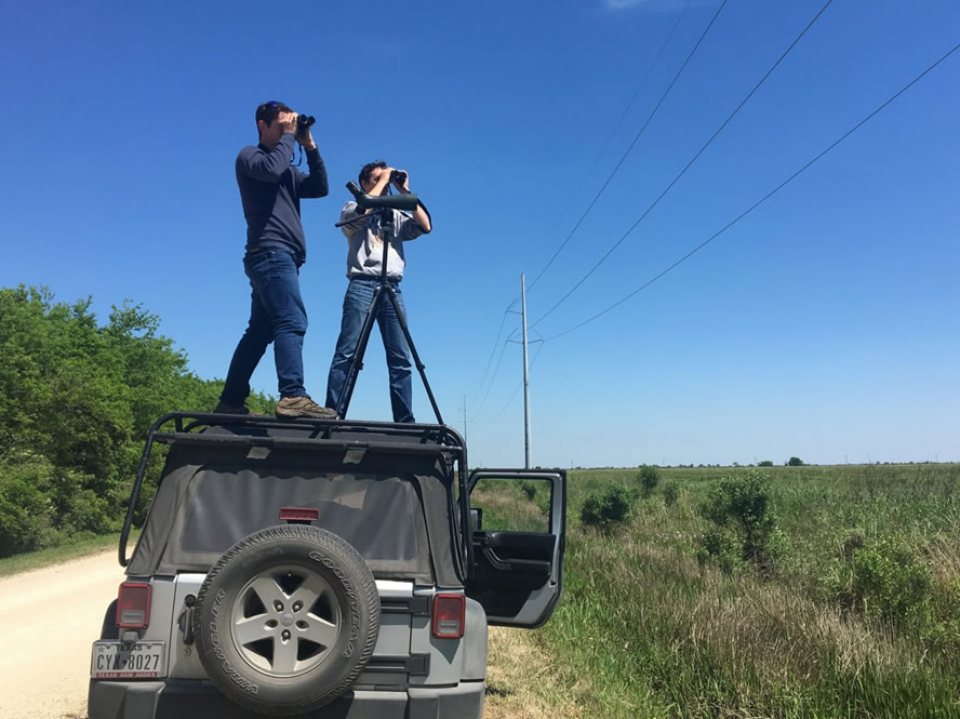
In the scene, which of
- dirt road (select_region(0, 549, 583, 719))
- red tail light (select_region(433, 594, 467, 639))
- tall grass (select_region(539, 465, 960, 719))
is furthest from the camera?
dirt road (select_region(0, 549, 583, 719))

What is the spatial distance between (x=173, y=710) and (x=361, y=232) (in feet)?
12.3

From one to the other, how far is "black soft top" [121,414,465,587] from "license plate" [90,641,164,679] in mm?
404

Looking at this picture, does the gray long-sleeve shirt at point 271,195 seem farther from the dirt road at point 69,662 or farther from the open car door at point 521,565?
the dirt road at point 69,662

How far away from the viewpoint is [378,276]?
5.78 meters

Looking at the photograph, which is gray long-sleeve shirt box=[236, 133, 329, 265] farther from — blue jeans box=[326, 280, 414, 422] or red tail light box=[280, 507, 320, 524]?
red tail light box=[280, 507, 320, 524]

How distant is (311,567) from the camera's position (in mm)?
3010

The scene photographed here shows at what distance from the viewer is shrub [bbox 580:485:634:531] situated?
19.8 meters

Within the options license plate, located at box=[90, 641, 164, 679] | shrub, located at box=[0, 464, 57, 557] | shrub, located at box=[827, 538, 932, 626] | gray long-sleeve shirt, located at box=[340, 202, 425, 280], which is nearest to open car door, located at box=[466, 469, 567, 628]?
gray long-sleeve shirt, located at box=[340, 202, 425, 280]

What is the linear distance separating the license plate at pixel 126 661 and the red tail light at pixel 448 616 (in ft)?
3.83

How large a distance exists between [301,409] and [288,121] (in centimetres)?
214

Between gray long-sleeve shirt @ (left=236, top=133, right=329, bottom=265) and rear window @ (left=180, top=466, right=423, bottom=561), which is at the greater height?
gray long-sleeve shirt @ (left=236, top=133, right=329, bottom=265)

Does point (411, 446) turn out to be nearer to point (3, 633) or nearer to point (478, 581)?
point (478, 581)

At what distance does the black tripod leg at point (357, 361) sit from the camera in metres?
5.02

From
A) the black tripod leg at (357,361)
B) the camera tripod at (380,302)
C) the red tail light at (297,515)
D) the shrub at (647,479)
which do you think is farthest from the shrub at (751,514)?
the shrub at (647,479)
